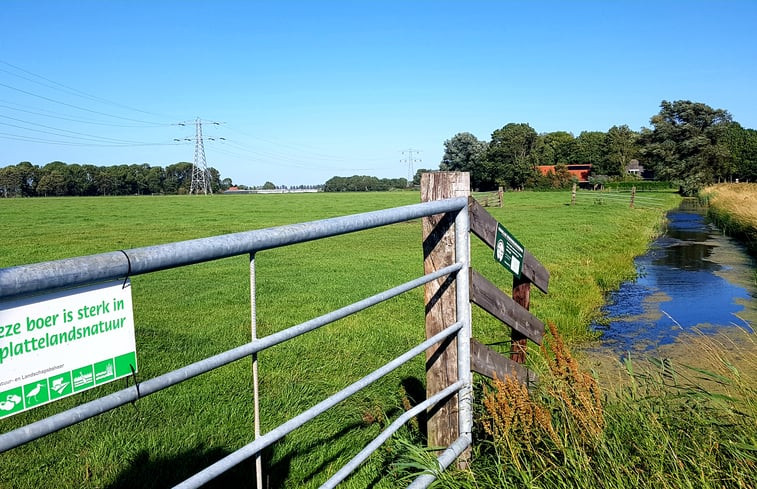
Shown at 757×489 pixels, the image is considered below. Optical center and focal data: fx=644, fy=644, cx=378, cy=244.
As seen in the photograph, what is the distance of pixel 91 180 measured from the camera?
10762cm

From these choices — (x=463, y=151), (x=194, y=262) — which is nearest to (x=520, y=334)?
(x=194, y=262)

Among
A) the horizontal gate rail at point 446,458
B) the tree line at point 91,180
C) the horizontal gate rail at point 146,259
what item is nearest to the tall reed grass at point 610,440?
the horizontal gate rail at point 446,458

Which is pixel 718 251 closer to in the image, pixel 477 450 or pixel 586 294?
pixel 586 294

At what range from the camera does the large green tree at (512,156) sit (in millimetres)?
89188

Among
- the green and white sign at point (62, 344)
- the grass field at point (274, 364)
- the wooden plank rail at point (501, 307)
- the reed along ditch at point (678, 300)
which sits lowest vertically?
the reed along ditch at point (678, 300)

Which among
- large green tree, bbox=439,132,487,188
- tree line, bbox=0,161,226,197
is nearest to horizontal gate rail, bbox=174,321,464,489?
large green tree, bbox=439,132,487,188

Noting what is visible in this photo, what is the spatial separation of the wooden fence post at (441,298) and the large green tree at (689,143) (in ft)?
232

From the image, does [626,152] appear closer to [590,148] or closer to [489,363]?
[590,148]

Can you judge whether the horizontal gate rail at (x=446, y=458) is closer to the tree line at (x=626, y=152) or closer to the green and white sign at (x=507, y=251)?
the green and white sign at (x=507, y=251)

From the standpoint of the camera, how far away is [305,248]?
2108cm

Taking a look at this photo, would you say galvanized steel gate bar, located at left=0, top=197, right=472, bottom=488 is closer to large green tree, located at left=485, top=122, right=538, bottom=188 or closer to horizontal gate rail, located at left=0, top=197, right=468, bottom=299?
horizontal gate rail, located at left=0, top=197, right=468, bottom=299

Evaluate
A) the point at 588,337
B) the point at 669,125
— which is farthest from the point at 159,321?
the point at 669,125

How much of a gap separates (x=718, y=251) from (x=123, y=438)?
19.7 metres

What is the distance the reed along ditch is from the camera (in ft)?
29.5
